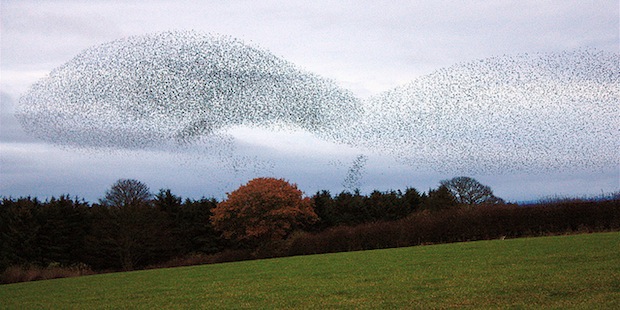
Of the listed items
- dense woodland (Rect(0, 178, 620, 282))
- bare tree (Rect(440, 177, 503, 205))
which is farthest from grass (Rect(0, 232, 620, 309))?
bare tree (Rect(440, 177, 503, 205))

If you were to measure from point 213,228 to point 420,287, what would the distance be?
135 ft

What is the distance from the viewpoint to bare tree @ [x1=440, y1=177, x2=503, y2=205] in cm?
5897

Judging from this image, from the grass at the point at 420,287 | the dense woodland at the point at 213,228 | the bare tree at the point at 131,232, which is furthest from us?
the bare tree at the point at 131,232

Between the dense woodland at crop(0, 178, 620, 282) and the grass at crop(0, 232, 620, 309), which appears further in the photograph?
the dense woodland at crop(0, 178, 620, 282)

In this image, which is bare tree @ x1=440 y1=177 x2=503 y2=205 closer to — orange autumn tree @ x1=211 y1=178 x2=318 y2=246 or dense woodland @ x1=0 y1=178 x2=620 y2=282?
dense woodland @ x1=0 y1=178 x2=620 y2=282

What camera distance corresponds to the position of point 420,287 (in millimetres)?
13484

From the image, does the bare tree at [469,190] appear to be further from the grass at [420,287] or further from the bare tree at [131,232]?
the grass at [420,287]

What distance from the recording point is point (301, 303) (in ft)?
41.2

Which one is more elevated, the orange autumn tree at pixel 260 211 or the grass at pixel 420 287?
the orange autumn tree at pixel 260 211

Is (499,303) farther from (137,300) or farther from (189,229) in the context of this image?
(189,229)

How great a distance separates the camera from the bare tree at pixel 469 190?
5897 cm

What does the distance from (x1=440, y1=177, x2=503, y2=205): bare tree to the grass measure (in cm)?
3723

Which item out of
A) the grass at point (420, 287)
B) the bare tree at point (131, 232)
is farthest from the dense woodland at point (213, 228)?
the grass at point (420, 287)

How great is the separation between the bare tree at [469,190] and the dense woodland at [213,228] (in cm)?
38
